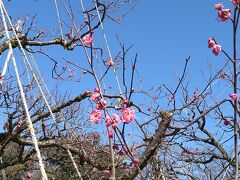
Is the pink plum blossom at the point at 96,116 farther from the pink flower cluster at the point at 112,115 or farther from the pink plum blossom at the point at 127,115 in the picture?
the pink plum blossom at the point at 127,115

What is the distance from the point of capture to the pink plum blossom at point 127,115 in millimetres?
1638

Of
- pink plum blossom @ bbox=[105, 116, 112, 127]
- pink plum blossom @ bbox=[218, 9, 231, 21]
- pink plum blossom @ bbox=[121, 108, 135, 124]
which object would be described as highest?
pink plum blossom @ bbox=[218, 9, 231, 21]

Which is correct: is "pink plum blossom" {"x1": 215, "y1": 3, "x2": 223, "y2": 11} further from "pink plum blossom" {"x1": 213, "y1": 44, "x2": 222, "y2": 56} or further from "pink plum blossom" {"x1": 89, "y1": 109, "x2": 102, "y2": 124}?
"pink plum blossom" {"x1": 89, "y1": 109, "x2": 102, "y2": 124}

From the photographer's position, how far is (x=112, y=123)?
146 cm

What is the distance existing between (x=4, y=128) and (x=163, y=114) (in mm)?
4640

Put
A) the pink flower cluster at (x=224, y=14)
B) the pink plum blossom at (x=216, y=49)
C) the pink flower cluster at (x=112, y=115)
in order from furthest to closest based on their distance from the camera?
the pink plum blossom at (x=216, y=49), the pink flower cluster at (x=224, y=14), the pink flower cluster at (x=112, y=115)

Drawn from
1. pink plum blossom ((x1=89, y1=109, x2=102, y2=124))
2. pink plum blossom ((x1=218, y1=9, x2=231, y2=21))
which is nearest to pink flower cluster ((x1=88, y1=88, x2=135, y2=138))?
pink plum blossom ((x1=89, y1=109, x2=102, y2=124))

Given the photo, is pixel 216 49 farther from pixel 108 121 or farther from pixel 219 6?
pixel 108 121

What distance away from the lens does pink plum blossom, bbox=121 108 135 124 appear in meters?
1.64

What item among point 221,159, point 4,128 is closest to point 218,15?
point 4,128

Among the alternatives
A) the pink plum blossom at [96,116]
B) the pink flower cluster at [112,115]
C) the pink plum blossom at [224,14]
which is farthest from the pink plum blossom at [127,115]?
the pink plum blossom at [224,14]

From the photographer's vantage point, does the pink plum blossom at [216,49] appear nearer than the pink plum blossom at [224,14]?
No

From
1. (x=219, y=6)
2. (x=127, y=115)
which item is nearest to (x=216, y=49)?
(x=219, y=6)

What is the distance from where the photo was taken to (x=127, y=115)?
1678mm
